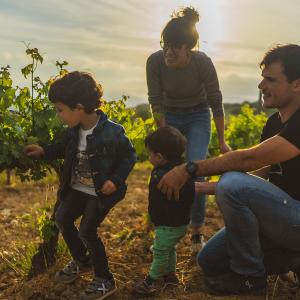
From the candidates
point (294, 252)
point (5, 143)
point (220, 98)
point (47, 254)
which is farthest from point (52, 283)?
point (220, 98)

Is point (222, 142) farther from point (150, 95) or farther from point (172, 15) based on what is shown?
point (172, 15)

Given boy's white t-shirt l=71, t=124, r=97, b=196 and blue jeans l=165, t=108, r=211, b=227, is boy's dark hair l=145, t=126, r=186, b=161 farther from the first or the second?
blue jeans l=165, t=108, r=211, b=227

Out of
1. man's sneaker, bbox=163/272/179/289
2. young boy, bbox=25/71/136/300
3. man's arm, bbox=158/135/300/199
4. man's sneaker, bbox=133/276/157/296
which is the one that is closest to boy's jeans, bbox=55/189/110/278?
young boy, bbox=25/71/136/300

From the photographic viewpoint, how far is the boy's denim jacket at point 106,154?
4020mm

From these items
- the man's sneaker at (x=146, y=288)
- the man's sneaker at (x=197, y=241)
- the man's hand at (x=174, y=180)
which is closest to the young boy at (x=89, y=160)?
the man's sneaker at (x=146, y=288)

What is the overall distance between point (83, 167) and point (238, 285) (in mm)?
1501

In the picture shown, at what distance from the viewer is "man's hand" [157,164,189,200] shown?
12.4 ft

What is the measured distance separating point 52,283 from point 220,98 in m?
2.42

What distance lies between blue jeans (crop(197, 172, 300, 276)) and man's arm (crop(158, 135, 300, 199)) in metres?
0.10

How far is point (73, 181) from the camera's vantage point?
427cm

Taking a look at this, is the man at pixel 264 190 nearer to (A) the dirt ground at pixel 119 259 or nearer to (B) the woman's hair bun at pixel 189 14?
(A) the dirt ground at pixel 119 259

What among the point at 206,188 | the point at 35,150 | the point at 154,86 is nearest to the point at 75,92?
the point at 35,150

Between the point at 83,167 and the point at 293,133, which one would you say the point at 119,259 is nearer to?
the point at 83,167

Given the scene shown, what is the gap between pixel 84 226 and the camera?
13.4 ft
